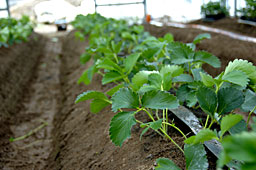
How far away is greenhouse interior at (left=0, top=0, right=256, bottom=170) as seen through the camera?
100 centimetres

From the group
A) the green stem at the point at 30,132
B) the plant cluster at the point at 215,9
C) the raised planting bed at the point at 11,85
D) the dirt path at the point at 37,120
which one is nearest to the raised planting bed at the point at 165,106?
the dirt path at the point at 37,120

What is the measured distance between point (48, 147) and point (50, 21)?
1281 centimetres

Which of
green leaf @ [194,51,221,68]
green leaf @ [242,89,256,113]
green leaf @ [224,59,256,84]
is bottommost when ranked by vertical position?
green leaf @ [242,89,256,113]

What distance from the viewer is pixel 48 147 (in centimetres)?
250

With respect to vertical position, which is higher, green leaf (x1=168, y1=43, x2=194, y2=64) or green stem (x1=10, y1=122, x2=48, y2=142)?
green leaf (x1=168, y1=43, x2=194, y2=64)

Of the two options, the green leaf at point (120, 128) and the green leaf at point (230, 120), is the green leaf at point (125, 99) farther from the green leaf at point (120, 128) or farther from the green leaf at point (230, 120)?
the green leaf at point (230, 120)

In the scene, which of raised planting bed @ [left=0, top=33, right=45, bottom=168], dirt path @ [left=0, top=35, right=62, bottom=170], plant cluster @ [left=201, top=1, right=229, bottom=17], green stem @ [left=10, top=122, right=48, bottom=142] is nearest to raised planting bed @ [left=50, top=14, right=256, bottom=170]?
dirt path @ [left=0, top=35, right=62, bottom=170]

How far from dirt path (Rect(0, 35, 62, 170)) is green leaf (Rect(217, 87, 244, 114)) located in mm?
1566

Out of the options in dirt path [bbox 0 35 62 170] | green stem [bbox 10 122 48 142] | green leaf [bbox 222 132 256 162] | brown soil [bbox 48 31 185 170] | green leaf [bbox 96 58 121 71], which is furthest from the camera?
green stem [bbox 10 122 48 142]

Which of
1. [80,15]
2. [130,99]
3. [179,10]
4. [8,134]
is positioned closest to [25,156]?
[8,134]

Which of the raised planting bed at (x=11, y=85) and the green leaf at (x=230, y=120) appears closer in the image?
the green leaf at (x=230, y=120)

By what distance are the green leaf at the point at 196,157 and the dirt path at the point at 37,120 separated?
1511 millimetres

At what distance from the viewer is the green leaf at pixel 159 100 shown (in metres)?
1.03

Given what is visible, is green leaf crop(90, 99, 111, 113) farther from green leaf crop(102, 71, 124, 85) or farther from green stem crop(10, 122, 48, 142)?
green stem crop(10, 122, 48, 142)
